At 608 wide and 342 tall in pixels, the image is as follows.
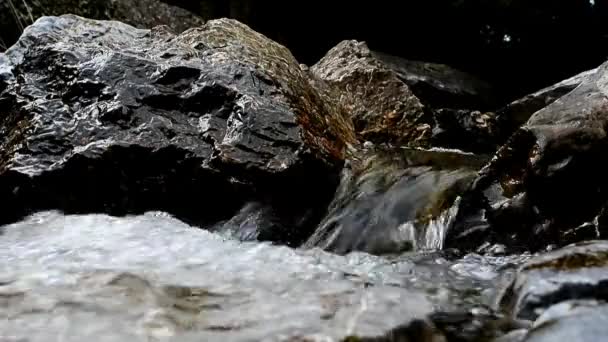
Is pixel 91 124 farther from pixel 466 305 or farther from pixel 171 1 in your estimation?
pixel 171 1

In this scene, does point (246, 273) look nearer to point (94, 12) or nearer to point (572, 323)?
point (572, 323)

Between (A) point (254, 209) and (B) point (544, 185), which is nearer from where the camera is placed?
(B) point (544, 185)

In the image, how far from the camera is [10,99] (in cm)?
439

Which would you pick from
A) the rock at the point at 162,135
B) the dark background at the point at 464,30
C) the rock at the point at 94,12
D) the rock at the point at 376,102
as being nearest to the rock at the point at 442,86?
the dark background at the point at 464,30

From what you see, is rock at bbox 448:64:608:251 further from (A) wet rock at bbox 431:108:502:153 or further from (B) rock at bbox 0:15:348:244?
(A) wet rock at bbox 431:108:502:153

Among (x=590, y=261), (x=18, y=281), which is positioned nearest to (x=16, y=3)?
(x=18, y=281)

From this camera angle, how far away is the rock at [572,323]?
166 centimetres

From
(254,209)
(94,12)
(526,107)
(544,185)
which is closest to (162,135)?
(254,209)

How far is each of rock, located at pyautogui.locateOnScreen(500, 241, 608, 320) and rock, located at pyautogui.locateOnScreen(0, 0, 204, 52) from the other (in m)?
7.04

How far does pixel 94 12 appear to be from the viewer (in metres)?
8.52

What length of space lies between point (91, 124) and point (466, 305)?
2720 mm

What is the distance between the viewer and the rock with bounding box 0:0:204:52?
7703mm

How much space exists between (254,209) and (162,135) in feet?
2.62

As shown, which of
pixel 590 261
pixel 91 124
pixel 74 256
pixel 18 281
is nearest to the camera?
pixel 590 261
